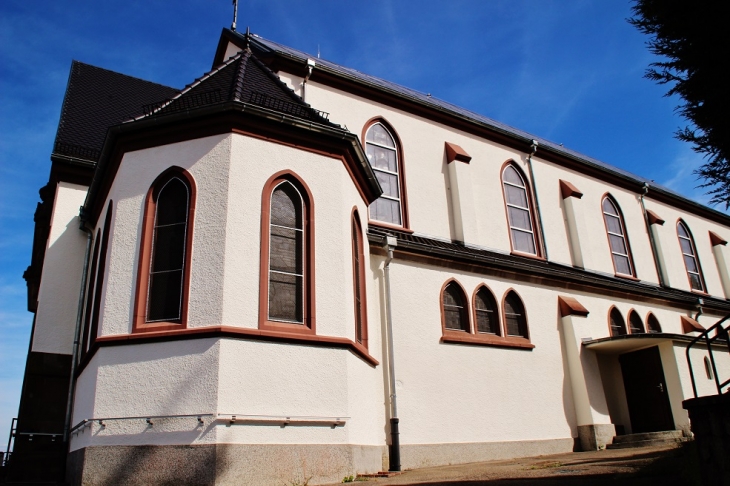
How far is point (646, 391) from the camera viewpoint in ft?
50.5

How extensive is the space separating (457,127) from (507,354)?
6686mm

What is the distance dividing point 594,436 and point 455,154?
763cm

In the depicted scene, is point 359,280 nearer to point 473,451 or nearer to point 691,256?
point 473,451

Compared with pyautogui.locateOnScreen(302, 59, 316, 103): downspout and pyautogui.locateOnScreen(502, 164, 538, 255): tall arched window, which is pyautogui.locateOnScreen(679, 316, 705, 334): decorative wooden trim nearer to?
pyautogui.locateOnScreen(502, 164, 538, 255): tall arched window

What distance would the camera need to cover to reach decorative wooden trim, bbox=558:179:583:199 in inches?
740

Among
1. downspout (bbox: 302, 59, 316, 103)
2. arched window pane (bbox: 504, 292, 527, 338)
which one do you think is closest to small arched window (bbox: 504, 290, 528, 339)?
arched window pane (bbox: 504, 292, 527, 338)

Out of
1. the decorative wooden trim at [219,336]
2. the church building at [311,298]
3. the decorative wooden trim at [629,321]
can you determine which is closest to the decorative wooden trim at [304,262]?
the church building at [311,298]

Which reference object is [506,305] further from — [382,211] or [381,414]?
[381,414]

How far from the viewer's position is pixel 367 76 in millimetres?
18984

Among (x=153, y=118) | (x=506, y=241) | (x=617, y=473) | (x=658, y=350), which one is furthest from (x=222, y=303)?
(x=658, y=350)

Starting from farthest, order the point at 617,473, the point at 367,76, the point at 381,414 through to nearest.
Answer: the point at 367,76 < the point at 381,414 < the point at 617,473

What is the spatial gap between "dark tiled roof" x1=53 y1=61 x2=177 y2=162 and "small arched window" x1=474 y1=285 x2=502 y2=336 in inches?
347

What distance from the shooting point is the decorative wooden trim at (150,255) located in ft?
28.0

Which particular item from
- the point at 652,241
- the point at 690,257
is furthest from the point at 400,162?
the point at 690,257
